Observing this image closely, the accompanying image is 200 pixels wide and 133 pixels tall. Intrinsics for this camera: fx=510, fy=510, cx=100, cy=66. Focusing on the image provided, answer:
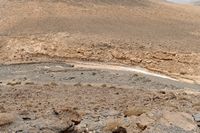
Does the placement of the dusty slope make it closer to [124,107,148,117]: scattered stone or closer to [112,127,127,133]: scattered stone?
[124,107,148,117]: scattered stone

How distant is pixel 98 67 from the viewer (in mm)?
33906

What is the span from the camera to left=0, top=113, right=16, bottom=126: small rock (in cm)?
1470

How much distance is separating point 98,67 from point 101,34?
6915mm

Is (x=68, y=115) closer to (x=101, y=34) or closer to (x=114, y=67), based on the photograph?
(x=114, y=67)

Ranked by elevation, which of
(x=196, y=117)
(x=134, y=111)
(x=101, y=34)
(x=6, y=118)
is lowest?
(x=101, y=34)

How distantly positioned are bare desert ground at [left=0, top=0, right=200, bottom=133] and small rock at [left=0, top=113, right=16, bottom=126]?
0.10ft

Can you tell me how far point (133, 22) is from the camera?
46.5 metres

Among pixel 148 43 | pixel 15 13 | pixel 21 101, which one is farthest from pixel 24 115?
pixel 15 13

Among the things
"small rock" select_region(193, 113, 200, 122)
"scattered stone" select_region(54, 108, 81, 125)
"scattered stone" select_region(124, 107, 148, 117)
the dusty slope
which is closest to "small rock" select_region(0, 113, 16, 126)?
"scattered stone" select_region(54, 108, 81, 125)

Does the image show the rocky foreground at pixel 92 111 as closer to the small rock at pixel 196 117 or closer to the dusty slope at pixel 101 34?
the small rock at pixel 196 117

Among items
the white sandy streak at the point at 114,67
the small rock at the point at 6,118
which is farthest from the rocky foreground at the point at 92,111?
the white sandy streak at the point at 114,67

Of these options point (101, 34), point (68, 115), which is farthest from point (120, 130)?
point (101, 34)

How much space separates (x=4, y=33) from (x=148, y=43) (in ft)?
38.2

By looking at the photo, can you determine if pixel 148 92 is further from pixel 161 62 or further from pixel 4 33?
pixel 4 33
